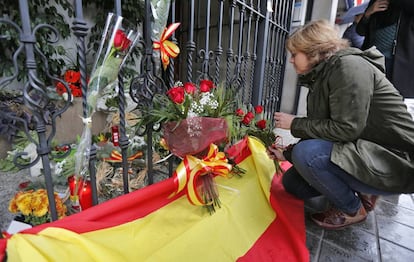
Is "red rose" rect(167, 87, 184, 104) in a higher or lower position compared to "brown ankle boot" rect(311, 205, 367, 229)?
higher

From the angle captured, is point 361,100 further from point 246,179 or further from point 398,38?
point 398,38

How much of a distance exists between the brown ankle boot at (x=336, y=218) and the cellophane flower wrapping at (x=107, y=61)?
128 centimetres

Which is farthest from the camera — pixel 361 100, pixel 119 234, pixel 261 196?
pixel 261 196

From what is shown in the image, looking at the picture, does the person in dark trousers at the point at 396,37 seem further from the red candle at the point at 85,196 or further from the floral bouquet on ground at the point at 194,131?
the red candle at the point at 85,196

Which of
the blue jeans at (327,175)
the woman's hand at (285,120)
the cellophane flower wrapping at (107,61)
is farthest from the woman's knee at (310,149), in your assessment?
the cellophane flower wrapping at (107,61)

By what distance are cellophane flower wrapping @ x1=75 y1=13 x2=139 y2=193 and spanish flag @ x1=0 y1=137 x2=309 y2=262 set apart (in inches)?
9.1

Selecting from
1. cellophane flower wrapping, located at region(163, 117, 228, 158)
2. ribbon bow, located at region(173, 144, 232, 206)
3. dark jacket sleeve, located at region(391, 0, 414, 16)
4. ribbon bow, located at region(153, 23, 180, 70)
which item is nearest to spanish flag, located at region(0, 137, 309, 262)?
ribbon bow, located at region(173, 144, 232, 206)

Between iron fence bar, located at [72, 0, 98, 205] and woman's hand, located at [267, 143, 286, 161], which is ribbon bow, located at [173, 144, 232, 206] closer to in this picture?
iron fence bar, located at [72, 0, 98, 205]

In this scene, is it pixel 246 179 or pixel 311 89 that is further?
pixel 246 179

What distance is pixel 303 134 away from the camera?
52.2 inches

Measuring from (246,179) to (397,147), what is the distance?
758 mm

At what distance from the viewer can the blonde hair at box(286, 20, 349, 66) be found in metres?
1.22

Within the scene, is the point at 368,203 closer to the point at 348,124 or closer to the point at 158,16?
the point at 348,124

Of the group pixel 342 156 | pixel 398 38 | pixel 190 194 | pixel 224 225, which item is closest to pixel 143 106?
pixel 190 194
